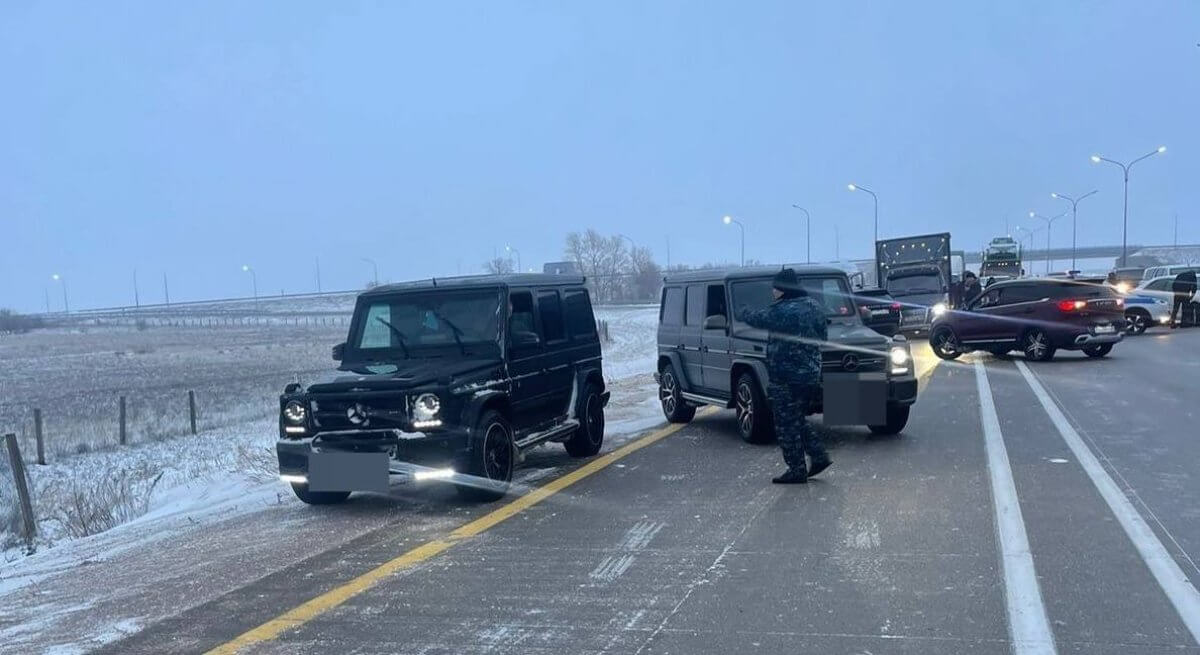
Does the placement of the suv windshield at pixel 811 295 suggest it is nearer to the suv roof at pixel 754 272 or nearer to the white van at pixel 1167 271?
the suv roof at pixel 754 272

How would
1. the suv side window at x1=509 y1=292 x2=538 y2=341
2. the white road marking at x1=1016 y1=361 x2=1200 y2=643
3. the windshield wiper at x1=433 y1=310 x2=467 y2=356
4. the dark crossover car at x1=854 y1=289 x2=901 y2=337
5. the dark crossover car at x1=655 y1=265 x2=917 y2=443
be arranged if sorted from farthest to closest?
the dark crossover car at x1=854 y1=289 x2=901 y2=337
the dark crossover car at x1=655 y1=265 x2=917 y2=443
the suv side window at x1=509 y1=292 x2=538 y2=341
the windshield wiper at x1=433 y1=310 x2=467 y2=356
the white road marking at x1=1016 y1=361 x2=1200 y2=643

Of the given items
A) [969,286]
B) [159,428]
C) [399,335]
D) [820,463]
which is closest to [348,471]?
[399,335]

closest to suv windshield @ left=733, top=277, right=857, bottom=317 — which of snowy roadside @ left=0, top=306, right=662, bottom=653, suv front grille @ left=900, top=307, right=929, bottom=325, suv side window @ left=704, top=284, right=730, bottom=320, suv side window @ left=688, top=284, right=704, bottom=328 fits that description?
suv side window @ left=704, top=284, right=730, bottom=320

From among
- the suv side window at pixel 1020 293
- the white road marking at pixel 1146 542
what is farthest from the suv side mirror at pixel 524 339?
the suv side window at pixel 1020 293

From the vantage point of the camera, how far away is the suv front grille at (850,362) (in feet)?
34.1

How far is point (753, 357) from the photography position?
1077 cm

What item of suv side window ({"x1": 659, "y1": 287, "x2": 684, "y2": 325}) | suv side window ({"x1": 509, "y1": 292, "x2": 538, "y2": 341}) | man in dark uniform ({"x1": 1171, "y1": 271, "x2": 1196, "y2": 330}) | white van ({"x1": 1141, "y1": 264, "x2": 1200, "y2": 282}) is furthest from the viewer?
white van ({"x1": 1141, "y1": 264, "x2": 1200, "y2": 282})

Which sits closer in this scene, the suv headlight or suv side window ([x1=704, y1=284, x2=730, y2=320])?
the suv headlight

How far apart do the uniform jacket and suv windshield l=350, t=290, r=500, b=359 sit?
2.50 meters

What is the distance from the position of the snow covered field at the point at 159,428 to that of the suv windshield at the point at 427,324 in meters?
1.56

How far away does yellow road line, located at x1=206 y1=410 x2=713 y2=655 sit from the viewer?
517 centimetres

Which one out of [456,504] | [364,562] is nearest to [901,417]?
[456,504]

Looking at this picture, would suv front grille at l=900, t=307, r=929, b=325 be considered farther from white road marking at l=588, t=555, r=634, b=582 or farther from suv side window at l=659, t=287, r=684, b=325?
white road marking at l=588, t=555, r=634, b=582

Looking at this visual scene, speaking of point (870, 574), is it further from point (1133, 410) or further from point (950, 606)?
point (1133, 410)
